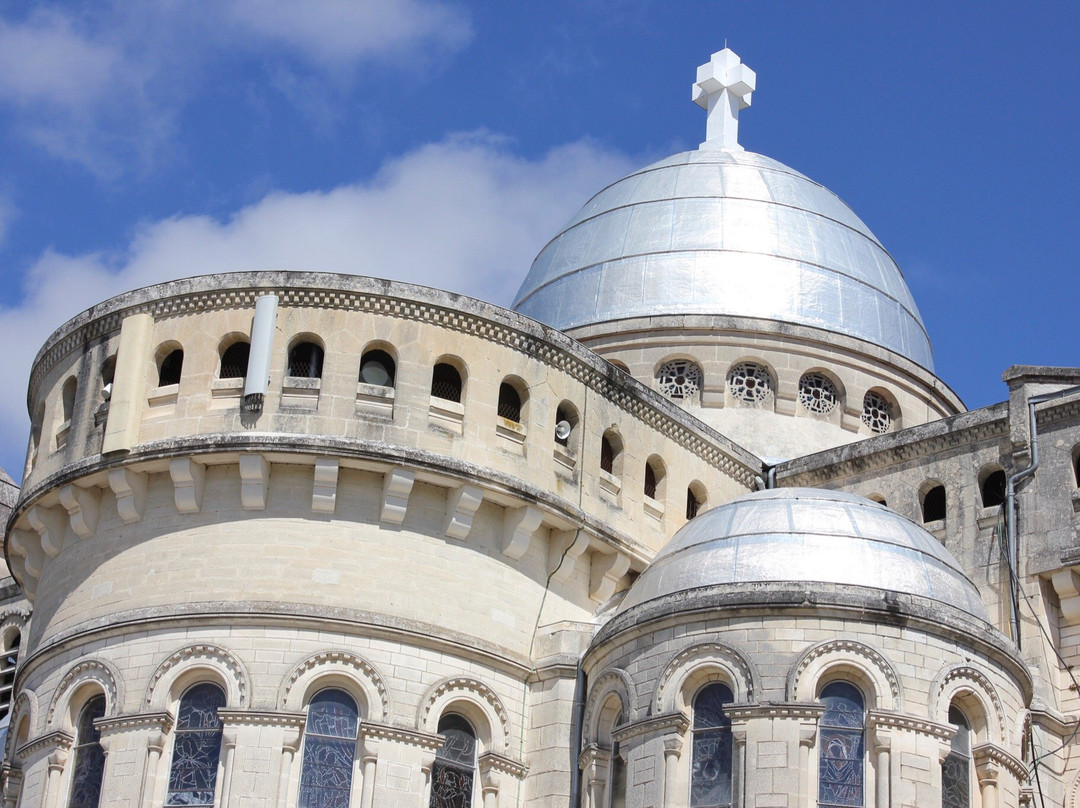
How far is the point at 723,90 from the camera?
49.6m

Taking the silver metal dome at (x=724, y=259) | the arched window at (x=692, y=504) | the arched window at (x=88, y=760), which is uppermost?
the silver metal dome at (x=724, y=259)

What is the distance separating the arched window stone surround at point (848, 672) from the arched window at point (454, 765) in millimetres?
5354

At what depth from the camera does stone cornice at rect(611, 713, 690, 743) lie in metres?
28.2

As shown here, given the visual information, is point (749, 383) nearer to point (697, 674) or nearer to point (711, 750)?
point (697, 674)

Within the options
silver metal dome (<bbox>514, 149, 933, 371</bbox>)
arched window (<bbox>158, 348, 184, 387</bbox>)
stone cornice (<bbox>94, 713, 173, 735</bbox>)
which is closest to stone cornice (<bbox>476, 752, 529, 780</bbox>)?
stone cornice (<bbox>94, 713, 173, 735</bbox>)

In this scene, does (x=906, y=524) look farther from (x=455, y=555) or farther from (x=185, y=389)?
(x=185, y=389)

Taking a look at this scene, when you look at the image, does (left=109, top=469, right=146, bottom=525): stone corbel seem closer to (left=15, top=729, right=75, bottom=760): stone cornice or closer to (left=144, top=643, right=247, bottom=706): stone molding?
(left=144, top=643, right=247, bottom=706): stone molding

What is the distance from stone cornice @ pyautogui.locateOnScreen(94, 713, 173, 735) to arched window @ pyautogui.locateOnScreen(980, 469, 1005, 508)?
14.6 meters

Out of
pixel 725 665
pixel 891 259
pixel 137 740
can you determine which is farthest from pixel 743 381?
pixel 137 740

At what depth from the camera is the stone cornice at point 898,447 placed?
1348 inches

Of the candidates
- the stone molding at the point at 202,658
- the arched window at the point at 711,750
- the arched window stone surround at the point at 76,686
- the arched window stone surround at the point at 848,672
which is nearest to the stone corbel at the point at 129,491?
the arched window stone surround at the point at 76,686

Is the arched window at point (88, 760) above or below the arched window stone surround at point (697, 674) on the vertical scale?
below

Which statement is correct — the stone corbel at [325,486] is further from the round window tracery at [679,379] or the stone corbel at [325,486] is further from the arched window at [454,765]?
the round window tracery at [679,379]

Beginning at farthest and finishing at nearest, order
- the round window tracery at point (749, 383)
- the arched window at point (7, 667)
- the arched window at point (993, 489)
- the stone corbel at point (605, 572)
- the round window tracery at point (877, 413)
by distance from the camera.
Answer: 1. the round window tracery at point (877, 413)
2. the round window tracery at point (749, 383)
3. the arched window at point (7, 667)
4. the arched window at point (993, 489)
5. the stone corbel at point (605, 572)
